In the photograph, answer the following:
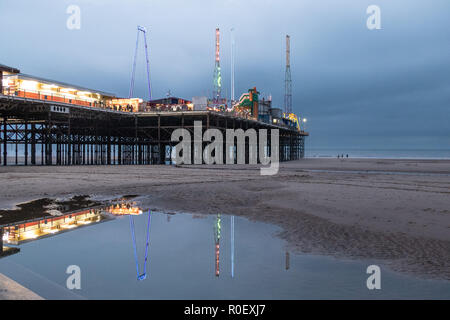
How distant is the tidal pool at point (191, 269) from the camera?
4.83 m

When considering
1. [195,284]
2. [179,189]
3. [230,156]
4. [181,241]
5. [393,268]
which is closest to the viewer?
[195,284]

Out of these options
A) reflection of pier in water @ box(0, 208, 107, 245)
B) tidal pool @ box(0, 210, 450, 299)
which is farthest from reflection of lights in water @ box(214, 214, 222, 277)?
reflection of pier in water @ box(0, 208, 107, 245)

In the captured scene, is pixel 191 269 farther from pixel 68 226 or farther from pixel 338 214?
pixel 338 214

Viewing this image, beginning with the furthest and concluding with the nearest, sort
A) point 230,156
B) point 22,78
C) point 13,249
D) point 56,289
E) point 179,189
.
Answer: point 230,156 < point 22,78 < point 179,189 < point 13,249 < point 56,289

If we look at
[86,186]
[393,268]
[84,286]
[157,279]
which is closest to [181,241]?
[157,279]

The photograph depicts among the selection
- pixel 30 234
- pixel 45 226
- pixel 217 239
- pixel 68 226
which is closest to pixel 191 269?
pixel 217 239

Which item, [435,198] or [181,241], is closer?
[181,241]

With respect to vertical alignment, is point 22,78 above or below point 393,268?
above

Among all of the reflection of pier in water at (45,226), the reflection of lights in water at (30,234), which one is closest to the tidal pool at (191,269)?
the reflection of lights in water at (30,234)

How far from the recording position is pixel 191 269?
589 centimetres

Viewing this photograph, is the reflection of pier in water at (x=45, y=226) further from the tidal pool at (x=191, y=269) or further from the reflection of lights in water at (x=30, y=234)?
the tidal pool at (x=191, y=269)

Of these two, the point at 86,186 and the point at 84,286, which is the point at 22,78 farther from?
the point at 84,286

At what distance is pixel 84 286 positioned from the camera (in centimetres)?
507
